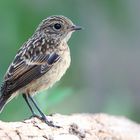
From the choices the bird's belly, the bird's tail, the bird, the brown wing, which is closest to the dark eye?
the bird

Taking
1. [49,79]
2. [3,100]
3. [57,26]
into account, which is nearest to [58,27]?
[57,26]

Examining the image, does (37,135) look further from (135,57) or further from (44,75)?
(135,57)

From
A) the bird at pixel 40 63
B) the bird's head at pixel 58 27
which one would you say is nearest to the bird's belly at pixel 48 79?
the bird at pixel 40 63

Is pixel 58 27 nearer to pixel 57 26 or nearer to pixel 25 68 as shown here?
pixel 57 26

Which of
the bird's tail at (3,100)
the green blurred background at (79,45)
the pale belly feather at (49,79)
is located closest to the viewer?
the bird's tail at (3,100)

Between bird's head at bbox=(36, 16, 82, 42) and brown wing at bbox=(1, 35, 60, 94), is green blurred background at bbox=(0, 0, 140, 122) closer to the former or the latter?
brown wing at bbox=(1, 35, 60, 94)

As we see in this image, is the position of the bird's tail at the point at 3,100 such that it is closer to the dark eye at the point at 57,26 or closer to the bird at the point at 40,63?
the bird at the point at 40,63
